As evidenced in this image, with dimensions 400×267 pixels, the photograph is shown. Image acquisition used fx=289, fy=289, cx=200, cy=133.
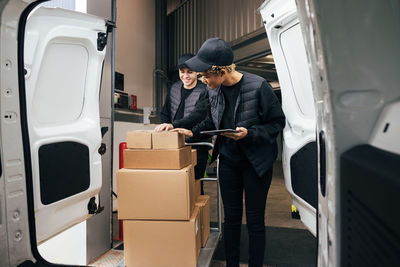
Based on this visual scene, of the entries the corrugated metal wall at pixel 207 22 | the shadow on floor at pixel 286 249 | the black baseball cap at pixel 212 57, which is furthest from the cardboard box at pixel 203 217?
the corrugated metal wall at pixel 207 22

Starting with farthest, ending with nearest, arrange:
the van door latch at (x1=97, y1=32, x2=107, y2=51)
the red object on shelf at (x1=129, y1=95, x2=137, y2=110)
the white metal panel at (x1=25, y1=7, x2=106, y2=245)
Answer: the red object on shelf at (x1=129, y1=95, x2=137, y2=110), the van door latch at (x1=97, y1=32, x2=107, y2=51), the white metal panel at (x1=25, y1=7, x2=106, y2=245)

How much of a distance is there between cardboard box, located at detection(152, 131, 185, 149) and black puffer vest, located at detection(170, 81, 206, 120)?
63 centimetres

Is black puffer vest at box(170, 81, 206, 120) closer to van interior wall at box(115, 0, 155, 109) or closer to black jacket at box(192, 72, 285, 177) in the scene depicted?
black jacket at box(192, 72, 285, 177)

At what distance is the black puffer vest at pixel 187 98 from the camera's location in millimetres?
2539

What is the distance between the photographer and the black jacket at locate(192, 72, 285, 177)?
1.62 meters

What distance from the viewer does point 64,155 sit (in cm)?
151

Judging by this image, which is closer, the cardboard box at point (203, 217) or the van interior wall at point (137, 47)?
the cardboard box at point (203, 217)

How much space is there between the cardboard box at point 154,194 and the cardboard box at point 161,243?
0.06 metres

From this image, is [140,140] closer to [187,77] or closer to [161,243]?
[161,243]

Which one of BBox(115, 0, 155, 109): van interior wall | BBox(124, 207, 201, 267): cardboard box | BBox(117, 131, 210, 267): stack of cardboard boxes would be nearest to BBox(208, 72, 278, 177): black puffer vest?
BBox(117, 131, 210, 267): stack of cardboard boxes

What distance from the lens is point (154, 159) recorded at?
6.40 feet

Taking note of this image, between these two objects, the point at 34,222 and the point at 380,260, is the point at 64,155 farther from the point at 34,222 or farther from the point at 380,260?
the point at 380,260

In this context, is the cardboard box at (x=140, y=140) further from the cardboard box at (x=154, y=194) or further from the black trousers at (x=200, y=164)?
the black trousers at (x=200, y=164)

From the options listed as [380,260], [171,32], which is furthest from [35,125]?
[171,32]
